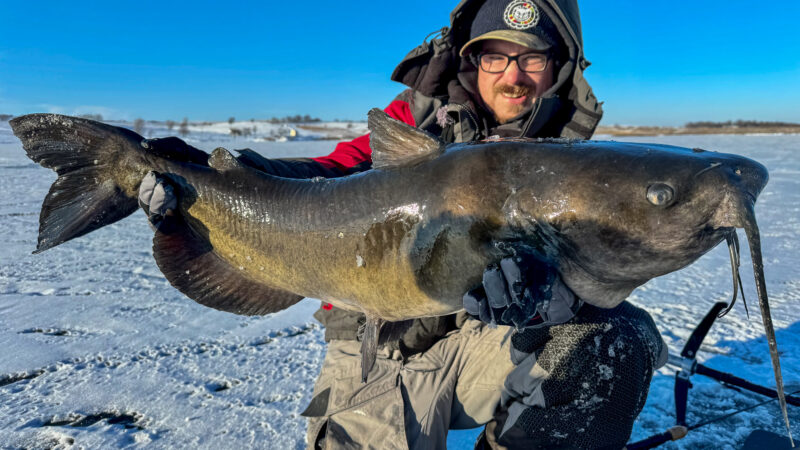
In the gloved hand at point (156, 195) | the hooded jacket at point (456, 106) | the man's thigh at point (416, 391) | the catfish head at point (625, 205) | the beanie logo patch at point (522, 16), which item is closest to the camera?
the catfish head at point (625, 205)

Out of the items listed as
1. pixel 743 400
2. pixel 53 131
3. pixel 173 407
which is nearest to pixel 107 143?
pixel 53 131

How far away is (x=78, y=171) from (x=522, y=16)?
2.73 m

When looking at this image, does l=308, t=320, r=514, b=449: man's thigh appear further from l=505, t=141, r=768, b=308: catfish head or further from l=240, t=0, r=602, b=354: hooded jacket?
l=505, t=141, r=768, b=308: catfish head

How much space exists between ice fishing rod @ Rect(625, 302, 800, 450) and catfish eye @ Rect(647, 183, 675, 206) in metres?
1.32

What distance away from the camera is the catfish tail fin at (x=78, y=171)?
2.06m

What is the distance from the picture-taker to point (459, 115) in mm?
3088

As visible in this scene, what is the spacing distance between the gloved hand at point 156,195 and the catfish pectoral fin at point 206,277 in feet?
0.26

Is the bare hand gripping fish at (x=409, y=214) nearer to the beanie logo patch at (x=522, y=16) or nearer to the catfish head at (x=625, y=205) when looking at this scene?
the catfish head at (x=625, y=205)

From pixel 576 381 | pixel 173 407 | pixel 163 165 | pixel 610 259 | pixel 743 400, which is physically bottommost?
pixel 743 400

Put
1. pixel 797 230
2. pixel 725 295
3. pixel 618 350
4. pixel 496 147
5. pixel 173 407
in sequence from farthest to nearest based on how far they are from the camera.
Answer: pixel 797 230 → pixel 725 295 → pixel 173 407 → pixel 618 350 → pixel 496 147

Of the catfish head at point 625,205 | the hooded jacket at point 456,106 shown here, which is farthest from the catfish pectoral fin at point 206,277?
→ the catfish head at point 625,205

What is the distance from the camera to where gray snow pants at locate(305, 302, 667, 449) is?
2.17m

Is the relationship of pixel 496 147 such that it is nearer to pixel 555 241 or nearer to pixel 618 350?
pixel 555 241

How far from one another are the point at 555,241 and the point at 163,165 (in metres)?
1.69
